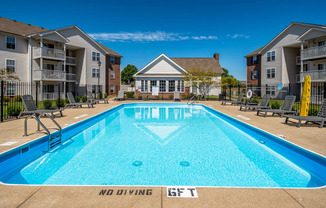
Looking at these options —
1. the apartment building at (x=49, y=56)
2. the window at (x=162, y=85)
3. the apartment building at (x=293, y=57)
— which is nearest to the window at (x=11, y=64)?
the apartment building at (x=49, y=56)

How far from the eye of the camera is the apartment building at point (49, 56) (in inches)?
863

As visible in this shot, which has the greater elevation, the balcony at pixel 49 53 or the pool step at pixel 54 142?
the balcony at pixel 49 53

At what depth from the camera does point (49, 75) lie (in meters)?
24.5

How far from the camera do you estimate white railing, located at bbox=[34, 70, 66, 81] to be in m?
23.4

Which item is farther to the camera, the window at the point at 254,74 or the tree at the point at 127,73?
the tree at the point at 127,73

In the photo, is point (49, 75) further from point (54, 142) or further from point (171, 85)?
point (54, 142)

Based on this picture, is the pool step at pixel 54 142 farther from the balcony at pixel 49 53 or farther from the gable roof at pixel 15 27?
the gable roof at pixel 15 27

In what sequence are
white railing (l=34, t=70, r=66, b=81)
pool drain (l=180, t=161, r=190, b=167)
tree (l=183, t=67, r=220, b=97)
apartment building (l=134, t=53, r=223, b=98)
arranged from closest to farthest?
pool drain (l=180, t=161, r=190, b=167), white railing (l=34, t=70, r=66, b=81), tree (l=183, t=67, r=220, b=97), apartment building (l=134, t=53, r=223, b=98)

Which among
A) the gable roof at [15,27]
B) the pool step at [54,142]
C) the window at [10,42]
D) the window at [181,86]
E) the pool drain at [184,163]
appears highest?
the gable roof at [15,27]

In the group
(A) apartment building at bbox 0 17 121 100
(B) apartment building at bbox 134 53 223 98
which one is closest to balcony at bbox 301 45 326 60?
(B) apartment building at bbox 134 53 223 98

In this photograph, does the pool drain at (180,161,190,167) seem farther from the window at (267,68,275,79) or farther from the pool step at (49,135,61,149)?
the window at (267,68,275,79)

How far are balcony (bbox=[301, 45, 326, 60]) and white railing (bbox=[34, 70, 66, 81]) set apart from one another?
30.1m

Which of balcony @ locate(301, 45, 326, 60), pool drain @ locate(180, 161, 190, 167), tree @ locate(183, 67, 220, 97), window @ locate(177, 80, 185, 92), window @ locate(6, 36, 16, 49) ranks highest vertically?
window @ locate(6, 36, 16, 49)

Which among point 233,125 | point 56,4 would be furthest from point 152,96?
point 233,125
